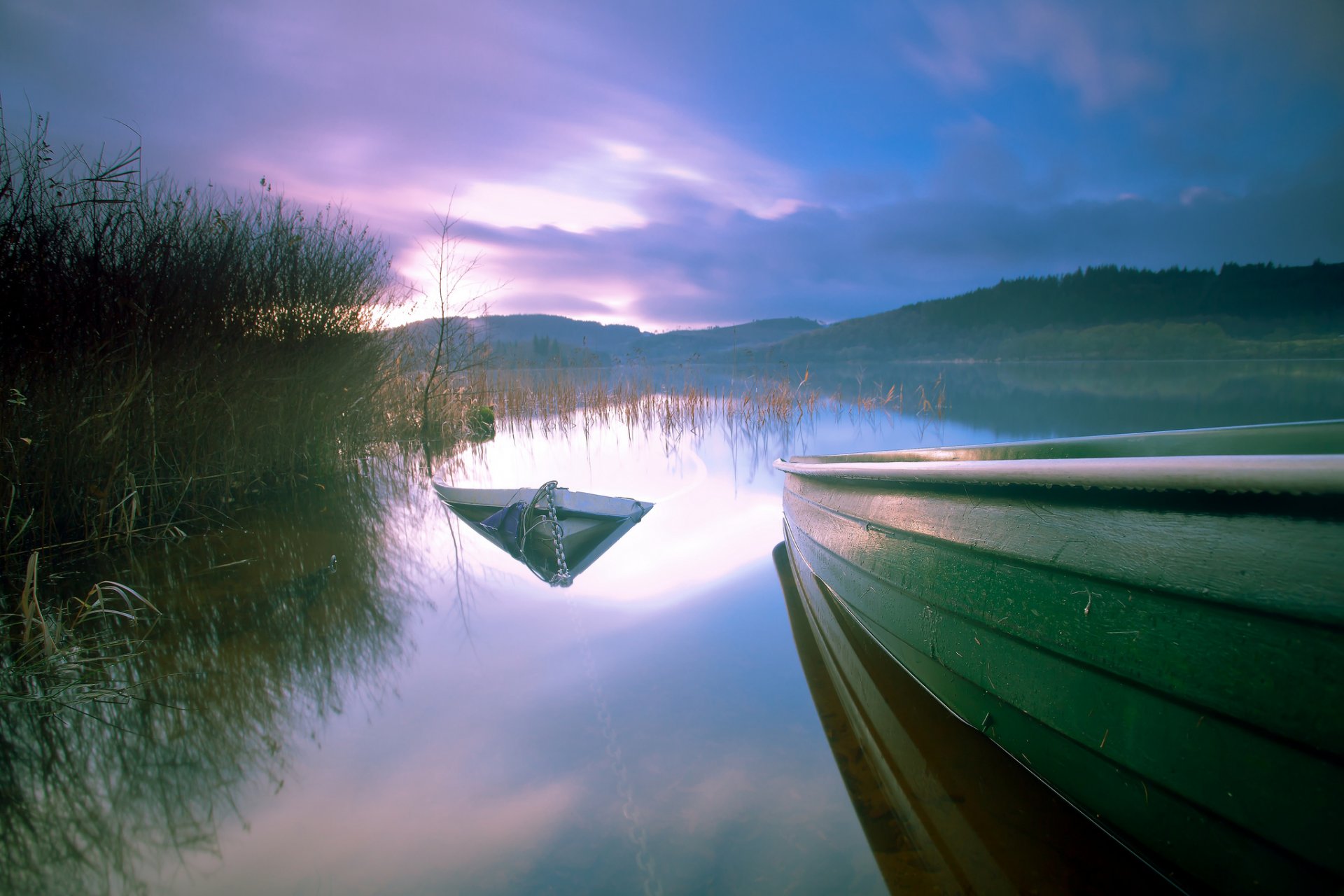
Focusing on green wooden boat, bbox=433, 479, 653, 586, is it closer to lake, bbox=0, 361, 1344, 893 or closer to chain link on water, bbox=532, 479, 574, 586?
chain link on water, bbox=532, 479, 574, 586

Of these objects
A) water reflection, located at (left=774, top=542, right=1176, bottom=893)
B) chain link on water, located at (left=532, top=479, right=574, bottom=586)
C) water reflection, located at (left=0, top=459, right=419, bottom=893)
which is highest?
chain link on water, located at (left=532, top=479, right=574, bottom=586)

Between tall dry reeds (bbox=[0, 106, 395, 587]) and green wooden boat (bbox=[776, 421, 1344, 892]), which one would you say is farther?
tall dry reeds (bbox=[0, 106, 395, 587])

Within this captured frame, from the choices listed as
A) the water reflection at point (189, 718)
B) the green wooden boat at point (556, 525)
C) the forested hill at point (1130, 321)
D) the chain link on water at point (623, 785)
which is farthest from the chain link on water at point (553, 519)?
the forested hill at point (1130, 321)

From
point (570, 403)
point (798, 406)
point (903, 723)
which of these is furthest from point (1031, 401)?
point (903, 723)

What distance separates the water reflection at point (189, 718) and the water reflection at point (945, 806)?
195cm

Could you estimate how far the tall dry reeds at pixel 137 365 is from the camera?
3.89 metres

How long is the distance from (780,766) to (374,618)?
2451 mm

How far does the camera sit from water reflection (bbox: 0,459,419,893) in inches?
67.6

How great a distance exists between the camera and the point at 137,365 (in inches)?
177

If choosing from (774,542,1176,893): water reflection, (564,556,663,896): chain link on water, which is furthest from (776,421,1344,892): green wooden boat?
(564,556,663,896): chain link on water

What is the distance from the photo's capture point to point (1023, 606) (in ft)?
5.20

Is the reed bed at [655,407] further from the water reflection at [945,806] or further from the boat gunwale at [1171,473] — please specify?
the boat gunwale at [1171,473]

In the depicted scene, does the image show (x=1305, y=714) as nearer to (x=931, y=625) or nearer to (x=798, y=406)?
(x=931, y=625)

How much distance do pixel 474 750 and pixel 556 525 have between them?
2.26m
